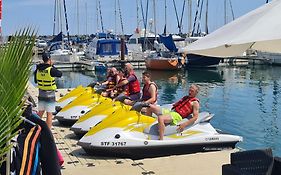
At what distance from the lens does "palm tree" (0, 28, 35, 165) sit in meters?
2.79

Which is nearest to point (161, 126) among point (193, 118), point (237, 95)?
point (193, 118)

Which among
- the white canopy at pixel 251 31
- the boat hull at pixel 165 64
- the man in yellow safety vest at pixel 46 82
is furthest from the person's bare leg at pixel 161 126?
the boat hull at pixel 165 64

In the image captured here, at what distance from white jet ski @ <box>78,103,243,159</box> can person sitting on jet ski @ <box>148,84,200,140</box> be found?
0.13 metres

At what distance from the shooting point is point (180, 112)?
9594 millimetres

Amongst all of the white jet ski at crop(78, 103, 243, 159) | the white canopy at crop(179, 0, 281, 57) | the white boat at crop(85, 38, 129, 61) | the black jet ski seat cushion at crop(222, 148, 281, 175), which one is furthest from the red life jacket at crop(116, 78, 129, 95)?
the white boat at crop(85, 38, 129, 61)

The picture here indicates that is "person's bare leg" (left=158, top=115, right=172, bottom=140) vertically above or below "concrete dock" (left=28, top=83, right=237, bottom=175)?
above

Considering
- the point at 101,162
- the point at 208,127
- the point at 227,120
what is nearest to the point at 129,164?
the point at 101,162

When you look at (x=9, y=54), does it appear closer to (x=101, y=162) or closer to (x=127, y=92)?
(x=101, y=162)

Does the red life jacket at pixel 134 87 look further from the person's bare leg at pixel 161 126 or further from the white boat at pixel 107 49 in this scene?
the white boat at pixel 107 49

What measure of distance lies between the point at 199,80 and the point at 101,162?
28.4m

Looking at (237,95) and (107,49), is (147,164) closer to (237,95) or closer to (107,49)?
(237,95)

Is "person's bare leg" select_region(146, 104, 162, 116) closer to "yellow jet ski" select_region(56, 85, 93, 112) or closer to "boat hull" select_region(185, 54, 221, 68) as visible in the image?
"yellow jet ski" select_region(56, 85, 93, 112)

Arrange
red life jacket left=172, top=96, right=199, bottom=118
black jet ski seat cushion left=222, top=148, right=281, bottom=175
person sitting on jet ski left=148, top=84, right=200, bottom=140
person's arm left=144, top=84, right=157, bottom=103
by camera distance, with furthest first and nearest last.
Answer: person's arm left=144, top=84, right=157, bottom=103 → red life jacket left=172, top=96, right=199, bottom=118 → person sitting on jet ski left=148, top=84, right=200, bottom=140 → black jet ski seat cushion left=222, top=148, right=281, bottom=175

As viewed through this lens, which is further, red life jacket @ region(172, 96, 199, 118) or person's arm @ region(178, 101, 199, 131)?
red life jacket @ region(172, 96, 199, 118)
